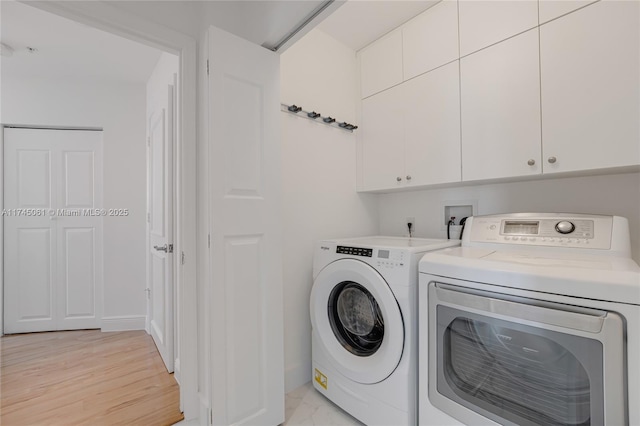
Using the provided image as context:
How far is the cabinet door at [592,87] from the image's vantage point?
118 cm

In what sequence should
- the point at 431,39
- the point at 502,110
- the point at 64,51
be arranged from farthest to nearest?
the point at 64,51, the point at 431,39, the point at 502,110

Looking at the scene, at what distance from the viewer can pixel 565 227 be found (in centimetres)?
135

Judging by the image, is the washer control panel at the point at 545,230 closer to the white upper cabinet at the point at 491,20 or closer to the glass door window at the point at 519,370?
the glass door window at the point at 519,370

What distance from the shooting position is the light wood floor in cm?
155

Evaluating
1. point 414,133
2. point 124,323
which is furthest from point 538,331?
point 124,323

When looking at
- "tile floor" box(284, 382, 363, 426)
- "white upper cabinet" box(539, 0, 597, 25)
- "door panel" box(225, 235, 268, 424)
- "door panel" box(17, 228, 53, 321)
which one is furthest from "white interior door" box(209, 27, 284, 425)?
"door panel" box(17, 228, 53, 321)

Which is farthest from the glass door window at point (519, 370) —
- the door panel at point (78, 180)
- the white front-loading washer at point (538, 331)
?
the door panel at point (78, 180)

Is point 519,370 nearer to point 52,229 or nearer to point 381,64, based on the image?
point 381,64

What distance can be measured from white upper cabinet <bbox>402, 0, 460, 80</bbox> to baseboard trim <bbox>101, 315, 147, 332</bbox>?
3.21 m

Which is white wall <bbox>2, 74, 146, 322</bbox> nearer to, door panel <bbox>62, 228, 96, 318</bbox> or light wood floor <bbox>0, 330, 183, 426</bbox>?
door panel <bbox>62, 228, 96, 318</bbox>

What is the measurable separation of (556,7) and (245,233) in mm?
1834

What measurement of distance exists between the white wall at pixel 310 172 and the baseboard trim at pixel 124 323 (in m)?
1.84

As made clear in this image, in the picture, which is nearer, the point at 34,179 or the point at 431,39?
the point at 431,39

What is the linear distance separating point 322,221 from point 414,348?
1.00 m
